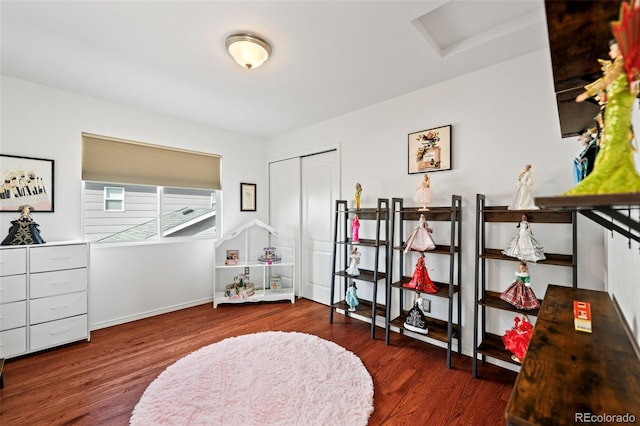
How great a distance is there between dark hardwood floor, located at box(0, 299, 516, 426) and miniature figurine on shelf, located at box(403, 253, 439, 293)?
596 millimetres

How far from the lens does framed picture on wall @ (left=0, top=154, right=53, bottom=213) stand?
2.36 metres

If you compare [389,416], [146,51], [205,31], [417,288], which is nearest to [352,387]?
[389,416]

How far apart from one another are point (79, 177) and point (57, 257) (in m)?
0.88

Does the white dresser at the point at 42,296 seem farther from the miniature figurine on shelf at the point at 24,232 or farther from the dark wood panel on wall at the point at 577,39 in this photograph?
the dark wood panel on wall at the point at 577,39

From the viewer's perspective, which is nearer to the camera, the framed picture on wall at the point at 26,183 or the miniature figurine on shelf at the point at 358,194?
the framed picture on wall at the point at 26,183

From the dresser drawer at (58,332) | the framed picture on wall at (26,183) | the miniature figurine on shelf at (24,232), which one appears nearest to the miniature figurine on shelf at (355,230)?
the dresser drawer at (58,332)

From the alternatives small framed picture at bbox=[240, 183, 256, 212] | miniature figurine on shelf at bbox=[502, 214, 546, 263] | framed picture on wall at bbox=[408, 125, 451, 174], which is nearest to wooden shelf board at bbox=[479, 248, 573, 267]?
miniature figurine on shelf at bbox=[502, 214, 546, 263]

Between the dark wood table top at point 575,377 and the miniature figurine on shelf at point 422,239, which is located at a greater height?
the miniature figurine on shelf at point 422,239

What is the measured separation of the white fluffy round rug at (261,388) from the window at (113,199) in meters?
1.93

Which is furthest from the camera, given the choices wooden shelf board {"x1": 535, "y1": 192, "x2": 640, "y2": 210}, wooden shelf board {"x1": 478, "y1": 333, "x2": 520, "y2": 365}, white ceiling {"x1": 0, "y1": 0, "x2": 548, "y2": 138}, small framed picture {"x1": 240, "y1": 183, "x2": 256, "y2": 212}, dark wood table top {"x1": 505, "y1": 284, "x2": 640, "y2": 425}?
small framed picture {"x1": 240, "y1": 183, "x2": 256, "y2": 212}

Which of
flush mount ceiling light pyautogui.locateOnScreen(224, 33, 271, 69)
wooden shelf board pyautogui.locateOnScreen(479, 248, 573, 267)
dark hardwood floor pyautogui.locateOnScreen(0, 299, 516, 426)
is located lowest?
dark hardwood floor pyautogui.locateOnScreen(0, 299, 516, 426)

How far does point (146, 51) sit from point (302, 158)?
2192 mm

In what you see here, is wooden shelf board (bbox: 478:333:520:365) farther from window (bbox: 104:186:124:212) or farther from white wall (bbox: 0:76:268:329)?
window (bbox: 104:186:124:212)

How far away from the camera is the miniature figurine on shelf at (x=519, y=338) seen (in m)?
1.81
